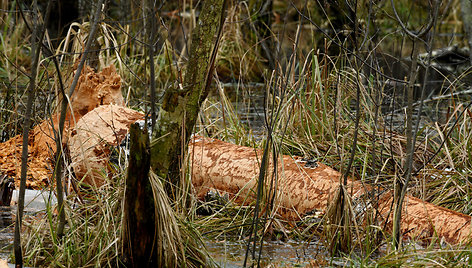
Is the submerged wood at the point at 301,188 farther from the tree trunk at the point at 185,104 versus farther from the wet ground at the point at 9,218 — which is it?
the wet ground at the point at 9,218

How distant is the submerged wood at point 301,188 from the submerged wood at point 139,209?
2.29 feet

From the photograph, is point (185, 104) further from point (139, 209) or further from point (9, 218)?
point (9, 218)

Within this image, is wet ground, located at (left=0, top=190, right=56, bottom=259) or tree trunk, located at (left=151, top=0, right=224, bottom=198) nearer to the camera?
tree trunk, located at (left=151, top=0, right=224, bottom=198)

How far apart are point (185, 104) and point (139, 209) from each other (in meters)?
0.54

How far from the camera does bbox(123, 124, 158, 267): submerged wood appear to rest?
247cm

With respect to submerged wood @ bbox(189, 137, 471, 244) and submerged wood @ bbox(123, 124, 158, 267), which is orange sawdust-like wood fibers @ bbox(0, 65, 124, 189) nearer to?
submerged wood @ bbox(189, 137, 471, 244)

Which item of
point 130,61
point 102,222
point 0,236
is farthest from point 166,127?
point 130,61

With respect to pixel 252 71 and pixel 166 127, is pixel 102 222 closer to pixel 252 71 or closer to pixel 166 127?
pixel 166 127

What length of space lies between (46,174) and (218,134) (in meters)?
1.32

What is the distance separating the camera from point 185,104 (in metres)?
2.78

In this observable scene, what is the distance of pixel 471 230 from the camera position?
116 inches

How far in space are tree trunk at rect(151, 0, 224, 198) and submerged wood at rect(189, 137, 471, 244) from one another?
0.26m

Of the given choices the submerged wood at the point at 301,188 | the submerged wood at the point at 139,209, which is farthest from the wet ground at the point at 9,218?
the submerged wood at the point at 301,188

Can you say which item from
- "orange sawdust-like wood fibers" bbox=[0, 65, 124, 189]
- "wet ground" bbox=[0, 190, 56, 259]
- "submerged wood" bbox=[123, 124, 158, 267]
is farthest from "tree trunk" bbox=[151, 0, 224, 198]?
"orange sawdust-like wood fibers" bbox=[0, 65, 124, 189]
